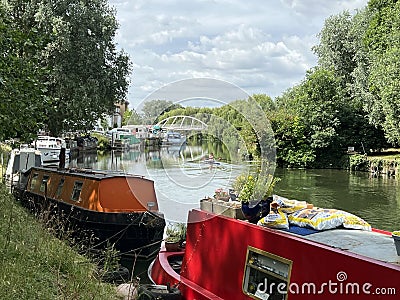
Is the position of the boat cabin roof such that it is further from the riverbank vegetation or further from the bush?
the bush

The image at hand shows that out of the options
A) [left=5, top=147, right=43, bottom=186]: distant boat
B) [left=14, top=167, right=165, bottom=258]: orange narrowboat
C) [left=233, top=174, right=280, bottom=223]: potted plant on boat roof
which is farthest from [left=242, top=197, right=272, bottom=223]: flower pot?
[left=5, top=147, right=43, bottom=186]: distant boat

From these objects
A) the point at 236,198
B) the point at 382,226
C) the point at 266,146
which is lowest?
the point at 382,226

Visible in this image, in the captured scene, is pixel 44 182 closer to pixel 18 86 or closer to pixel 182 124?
pixel 18 86

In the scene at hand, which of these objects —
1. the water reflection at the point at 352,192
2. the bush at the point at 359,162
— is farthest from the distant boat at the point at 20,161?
the bush at the point at 359,162

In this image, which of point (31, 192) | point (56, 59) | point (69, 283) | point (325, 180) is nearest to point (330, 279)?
point (69, 283)

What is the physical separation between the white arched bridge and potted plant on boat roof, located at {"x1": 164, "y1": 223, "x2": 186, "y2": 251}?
3.44 metres

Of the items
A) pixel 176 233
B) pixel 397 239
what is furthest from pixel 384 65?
pixel 397 239

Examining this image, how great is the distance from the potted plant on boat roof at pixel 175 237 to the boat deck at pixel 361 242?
161 inches

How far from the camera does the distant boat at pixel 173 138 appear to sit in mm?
6008

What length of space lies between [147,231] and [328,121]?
107ft

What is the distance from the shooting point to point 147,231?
12.2 meters

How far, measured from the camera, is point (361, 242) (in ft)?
15.5

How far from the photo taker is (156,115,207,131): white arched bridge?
18.7 feet

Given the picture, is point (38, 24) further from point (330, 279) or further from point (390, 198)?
point (330, 279)
